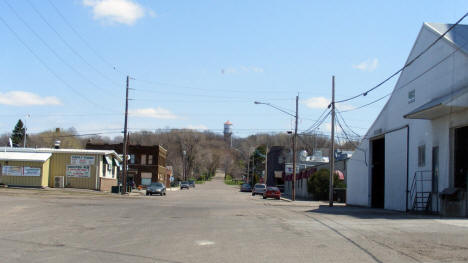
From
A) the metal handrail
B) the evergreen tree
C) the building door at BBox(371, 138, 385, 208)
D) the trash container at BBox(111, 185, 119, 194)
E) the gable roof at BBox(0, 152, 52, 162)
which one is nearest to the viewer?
the metal handrail

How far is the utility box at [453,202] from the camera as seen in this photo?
2223 cm

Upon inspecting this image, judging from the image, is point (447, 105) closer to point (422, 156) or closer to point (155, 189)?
point (422, 156)

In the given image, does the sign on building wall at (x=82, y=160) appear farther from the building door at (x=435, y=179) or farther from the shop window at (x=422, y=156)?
the building door at (x=435, y=179)

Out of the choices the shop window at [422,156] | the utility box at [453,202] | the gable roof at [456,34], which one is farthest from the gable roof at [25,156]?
the utility box at [453,202]

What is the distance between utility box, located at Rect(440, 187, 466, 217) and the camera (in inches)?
875

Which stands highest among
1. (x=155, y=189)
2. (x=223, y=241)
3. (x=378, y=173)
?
(x=378, y=173)

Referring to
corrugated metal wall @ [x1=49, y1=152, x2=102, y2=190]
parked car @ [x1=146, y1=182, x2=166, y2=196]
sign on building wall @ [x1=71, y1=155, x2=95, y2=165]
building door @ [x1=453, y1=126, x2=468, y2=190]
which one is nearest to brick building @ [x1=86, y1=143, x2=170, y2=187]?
parked car @ [x1=146, y1=182, x2=166, y2=196]

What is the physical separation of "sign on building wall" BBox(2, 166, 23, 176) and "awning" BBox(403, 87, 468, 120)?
36037mm

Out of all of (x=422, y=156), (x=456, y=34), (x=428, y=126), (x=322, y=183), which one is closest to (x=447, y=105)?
(x=428, y=126)

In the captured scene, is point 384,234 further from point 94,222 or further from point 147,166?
point 147,166

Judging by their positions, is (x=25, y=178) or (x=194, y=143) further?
(x=194, y=143)

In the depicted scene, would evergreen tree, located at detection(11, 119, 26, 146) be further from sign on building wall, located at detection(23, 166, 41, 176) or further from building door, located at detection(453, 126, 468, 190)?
building door, located at detection(453, 126, 468, 190)

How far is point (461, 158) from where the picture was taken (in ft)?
76.9

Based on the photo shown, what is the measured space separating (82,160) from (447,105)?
3598 cm
